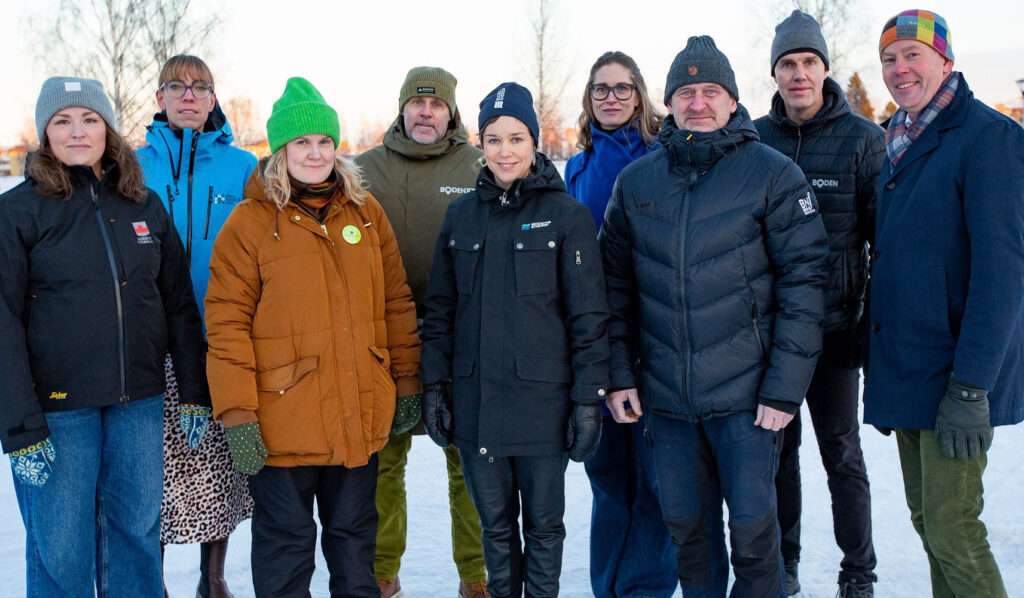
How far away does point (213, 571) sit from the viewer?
143 inches

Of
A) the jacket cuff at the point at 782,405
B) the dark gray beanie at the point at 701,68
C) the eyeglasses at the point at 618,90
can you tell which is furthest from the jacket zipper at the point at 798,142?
the jacket cuff at the point at 782,405

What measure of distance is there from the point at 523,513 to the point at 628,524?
660mm

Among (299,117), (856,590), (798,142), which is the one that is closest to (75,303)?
(299,117)

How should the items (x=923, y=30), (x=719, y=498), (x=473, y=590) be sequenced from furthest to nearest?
(x=473, y=590)
(x=719, y=498)
(x=923, y=30)

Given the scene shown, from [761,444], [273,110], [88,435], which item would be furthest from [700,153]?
[88,435]

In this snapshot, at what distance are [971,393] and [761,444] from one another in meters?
0.65

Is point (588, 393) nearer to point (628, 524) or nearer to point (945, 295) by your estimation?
Result: point (628, 524)

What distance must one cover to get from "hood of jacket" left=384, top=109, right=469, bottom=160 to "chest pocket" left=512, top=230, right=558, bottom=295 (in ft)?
3.25

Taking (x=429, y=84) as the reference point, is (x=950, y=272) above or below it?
below

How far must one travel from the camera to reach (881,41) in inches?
115

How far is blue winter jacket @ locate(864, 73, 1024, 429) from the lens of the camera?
2547mm

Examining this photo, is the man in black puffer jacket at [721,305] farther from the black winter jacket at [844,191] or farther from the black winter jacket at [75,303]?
the black winter jacket at [75,303]

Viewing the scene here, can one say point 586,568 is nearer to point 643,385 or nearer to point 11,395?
point 643,385

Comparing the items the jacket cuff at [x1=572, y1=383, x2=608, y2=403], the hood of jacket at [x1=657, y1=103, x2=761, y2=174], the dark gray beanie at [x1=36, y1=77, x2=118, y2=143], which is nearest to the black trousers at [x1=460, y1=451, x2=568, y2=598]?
the jacket cuff at [x1=572, y1=383, x2=608, y2=403]
